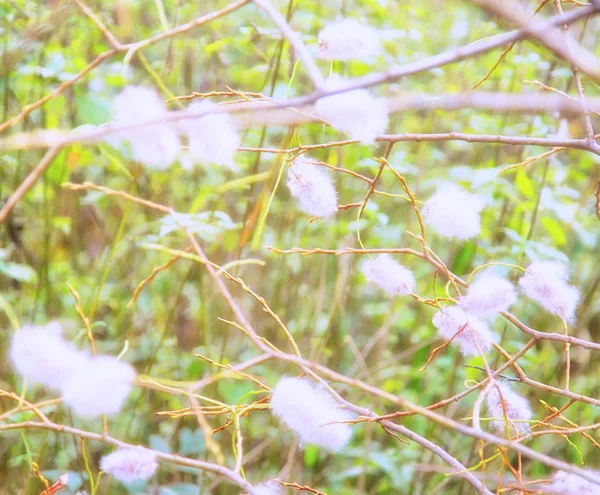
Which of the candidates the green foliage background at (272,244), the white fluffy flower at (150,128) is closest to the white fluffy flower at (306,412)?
the white fluffy flower at (150,128)

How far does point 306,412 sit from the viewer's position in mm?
475

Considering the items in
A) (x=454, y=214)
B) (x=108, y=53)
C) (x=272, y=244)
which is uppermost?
(x=108, y=53)

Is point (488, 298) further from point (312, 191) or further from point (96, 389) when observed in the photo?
point (96, 389)

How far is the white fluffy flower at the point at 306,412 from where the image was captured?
1.56 ft

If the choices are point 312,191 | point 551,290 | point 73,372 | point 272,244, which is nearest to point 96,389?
point 73,372

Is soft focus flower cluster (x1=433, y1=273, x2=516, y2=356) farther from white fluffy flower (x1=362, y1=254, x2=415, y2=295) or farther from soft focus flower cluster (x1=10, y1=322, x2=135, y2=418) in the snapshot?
soft focus flower cluster (x1=10, y1=322, x2=135, y2=418)

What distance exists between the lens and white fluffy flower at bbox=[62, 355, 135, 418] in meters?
0.41

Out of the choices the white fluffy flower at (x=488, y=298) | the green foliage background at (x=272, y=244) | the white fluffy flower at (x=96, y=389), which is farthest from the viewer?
the green foliage background at (x=272, y=244)

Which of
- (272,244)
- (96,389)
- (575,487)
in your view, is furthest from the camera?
(272,244)

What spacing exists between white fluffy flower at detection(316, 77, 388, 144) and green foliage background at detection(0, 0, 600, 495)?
0.41m

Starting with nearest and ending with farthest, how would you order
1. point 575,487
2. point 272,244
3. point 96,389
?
point 96,389 → point 575,487 → point 272,244

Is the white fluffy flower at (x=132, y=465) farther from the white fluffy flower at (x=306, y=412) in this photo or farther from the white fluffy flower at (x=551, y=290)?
the white fluffy flower at (x=551, y=290)

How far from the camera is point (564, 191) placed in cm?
110

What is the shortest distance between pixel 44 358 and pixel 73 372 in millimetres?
27
